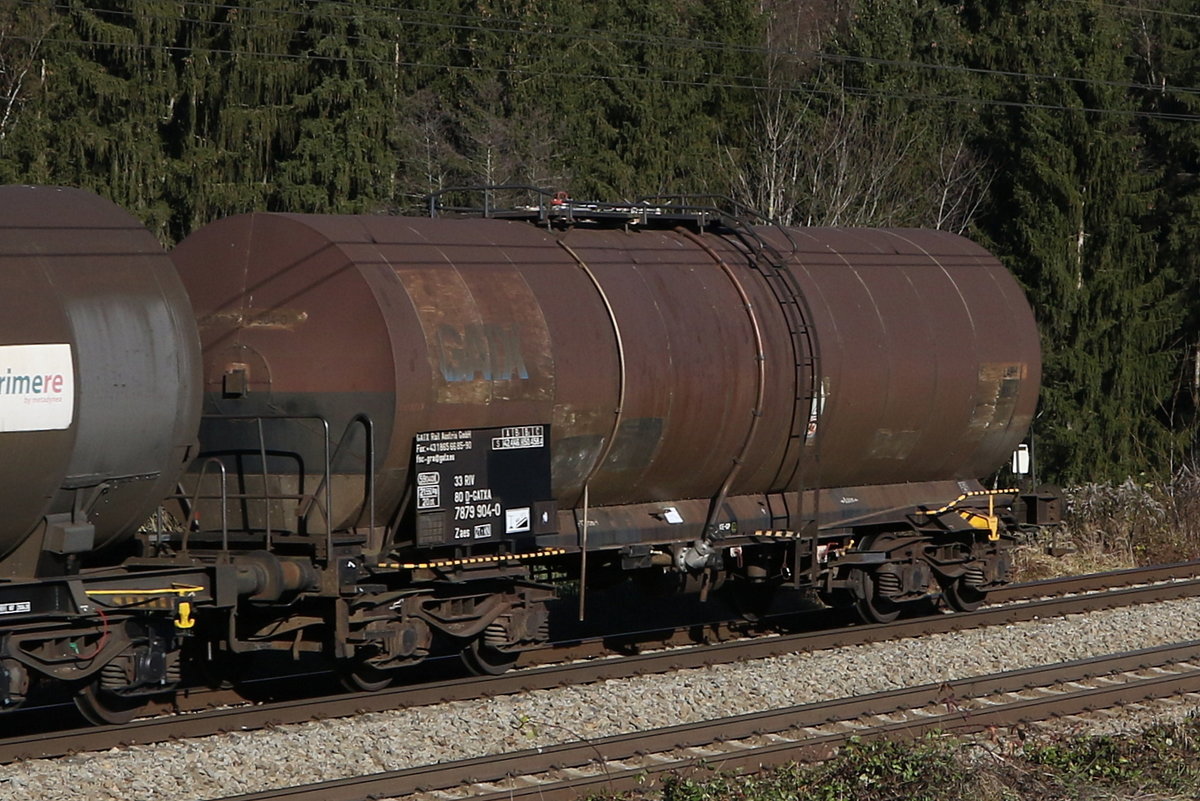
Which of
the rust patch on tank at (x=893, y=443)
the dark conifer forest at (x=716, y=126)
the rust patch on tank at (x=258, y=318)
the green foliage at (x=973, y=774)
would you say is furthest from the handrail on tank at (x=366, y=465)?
the dark conifer forest at (x=716, y=126)

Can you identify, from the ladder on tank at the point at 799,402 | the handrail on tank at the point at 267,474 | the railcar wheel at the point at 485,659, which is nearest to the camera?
the handrail on tank at the point at 267,474

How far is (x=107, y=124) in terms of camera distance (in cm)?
3297

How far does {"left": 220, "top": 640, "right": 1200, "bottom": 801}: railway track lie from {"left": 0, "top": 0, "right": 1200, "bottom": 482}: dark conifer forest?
59.6ft

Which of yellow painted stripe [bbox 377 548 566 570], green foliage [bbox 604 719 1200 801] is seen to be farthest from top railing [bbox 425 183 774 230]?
green foliage [bbox 604 719 1200 801]

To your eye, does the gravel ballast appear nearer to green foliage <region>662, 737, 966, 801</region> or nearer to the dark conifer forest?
→ green foliage <region>662, 737, 966, 801</region>

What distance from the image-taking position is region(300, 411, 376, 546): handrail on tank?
40.9 feet

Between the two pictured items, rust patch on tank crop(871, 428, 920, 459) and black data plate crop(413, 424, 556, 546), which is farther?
rust patch on tank crop(871, 428, 920, 459)

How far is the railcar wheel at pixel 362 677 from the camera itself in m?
13.5

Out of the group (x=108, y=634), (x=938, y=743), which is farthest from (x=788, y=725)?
(x=108, y=634)

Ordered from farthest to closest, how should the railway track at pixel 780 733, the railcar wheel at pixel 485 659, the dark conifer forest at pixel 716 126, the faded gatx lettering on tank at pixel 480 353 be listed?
the dark conifer forest at pixel 716 126 < the railcar wheel at pixel 485 659 < the faded gatx lettering on tank at pixel 480 353 < the railway track at pixel 780 733

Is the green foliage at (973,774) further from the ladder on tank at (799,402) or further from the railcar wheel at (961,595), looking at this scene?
the railcar wheel at (961,595)

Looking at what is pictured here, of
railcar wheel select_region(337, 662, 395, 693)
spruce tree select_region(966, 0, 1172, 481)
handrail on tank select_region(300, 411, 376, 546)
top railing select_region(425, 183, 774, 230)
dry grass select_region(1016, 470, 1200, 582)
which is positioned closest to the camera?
handrail on tank select_region(300, 411, 376, 546)

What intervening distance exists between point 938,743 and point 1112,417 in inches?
1083

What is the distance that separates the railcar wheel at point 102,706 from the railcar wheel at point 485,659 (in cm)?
289
